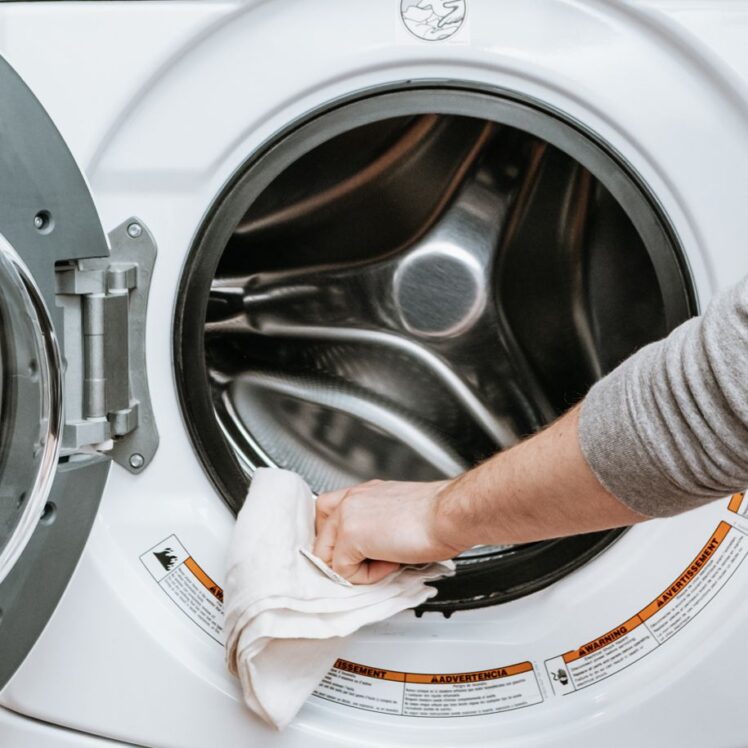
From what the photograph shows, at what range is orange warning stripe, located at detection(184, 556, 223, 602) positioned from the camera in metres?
0.74

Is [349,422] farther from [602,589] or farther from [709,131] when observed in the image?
[709,131]

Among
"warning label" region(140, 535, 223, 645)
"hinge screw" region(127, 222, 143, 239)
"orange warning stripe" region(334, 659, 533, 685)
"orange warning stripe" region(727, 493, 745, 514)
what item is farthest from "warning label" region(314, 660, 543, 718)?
"hinge screw" region(127, 222, 143, 239)

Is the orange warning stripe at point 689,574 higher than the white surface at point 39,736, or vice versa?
the orange warning stripe at point 689,574

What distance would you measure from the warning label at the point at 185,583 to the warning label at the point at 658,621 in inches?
11.2

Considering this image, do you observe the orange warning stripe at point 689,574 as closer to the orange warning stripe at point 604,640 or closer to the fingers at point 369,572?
the orange warning stripe at point 604,640

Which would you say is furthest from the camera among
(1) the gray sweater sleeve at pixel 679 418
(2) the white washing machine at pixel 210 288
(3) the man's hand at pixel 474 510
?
(2) the white washing machine at pixel 210 288

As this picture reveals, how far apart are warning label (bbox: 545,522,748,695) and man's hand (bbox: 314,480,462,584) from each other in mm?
148

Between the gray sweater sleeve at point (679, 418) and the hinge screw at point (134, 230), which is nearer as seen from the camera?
the gray sweater sleeve at point (679, 418)

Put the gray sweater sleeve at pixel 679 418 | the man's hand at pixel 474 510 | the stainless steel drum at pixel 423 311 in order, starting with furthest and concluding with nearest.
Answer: the stainless steel drum at pixel 423 311, the man's hand at pixel 474 510, the gray sweater sleeve at pixel 679 418

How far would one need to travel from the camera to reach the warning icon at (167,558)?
73cm

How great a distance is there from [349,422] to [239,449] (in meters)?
0.15

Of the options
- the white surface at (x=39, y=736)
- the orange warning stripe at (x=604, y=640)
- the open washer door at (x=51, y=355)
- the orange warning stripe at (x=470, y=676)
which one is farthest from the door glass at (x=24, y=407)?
the orange warning stripe at (x=604, y=640)

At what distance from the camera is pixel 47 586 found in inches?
26.2

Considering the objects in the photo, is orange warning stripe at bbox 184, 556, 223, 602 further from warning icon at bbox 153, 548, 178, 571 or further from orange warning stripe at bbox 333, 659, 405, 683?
orange warning stripe at bbox 333, 659, 405, 683
